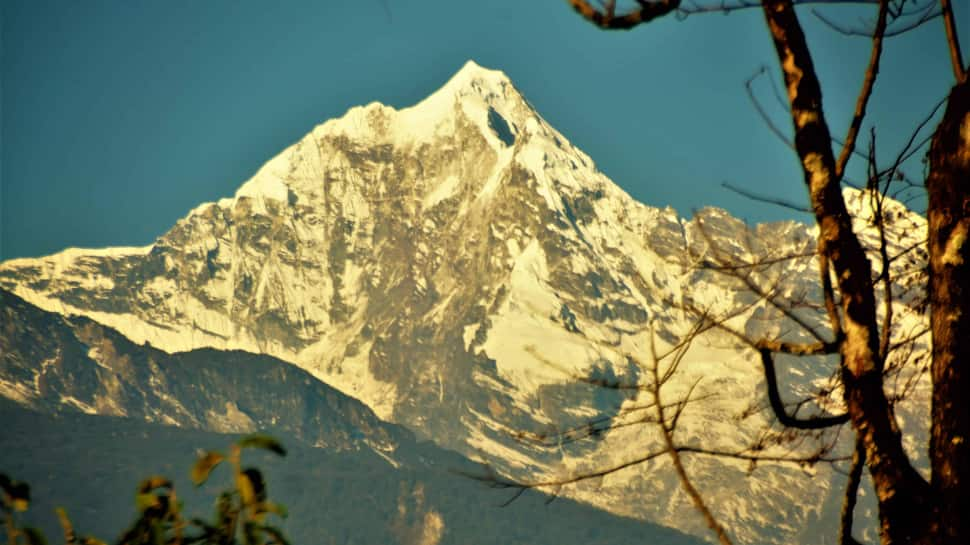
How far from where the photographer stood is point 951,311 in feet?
15.8

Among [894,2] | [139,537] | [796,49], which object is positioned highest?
[894,2]

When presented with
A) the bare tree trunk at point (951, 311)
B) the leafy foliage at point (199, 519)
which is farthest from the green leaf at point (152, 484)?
the bare tree trunk at point (951, 311)

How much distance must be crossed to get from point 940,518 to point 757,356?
1067 mm

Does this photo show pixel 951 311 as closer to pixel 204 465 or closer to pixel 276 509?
pixel 276 509

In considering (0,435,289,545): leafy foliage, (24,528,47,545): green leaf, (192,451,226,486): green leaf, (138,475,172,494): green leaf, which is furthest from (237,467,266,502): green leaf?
(24,528,47,545): green leaf

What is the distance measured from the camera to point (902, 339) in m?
6.73

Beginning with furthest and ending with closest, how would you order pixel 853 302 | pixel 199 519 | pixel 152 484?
pixel 853 302 < pixel 152 484 < pixel 199 519

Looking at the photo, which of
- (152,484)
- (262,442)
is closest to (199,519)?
(152,484)

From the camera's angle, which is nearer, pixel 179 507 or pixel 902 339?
pixel 179 507

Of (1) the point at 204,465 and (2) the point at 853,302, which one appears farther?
(2) the point at 853,302

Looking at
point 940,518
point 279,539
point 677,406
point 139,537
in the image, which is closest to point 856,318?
point 940,518

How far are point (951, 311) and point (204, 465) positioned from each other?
117 inches

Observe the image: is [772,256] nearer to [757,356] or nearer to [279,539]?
[757,356]

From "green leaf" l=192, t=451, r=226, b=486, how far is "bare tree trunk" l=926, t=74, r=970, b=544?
2787 millimetres
